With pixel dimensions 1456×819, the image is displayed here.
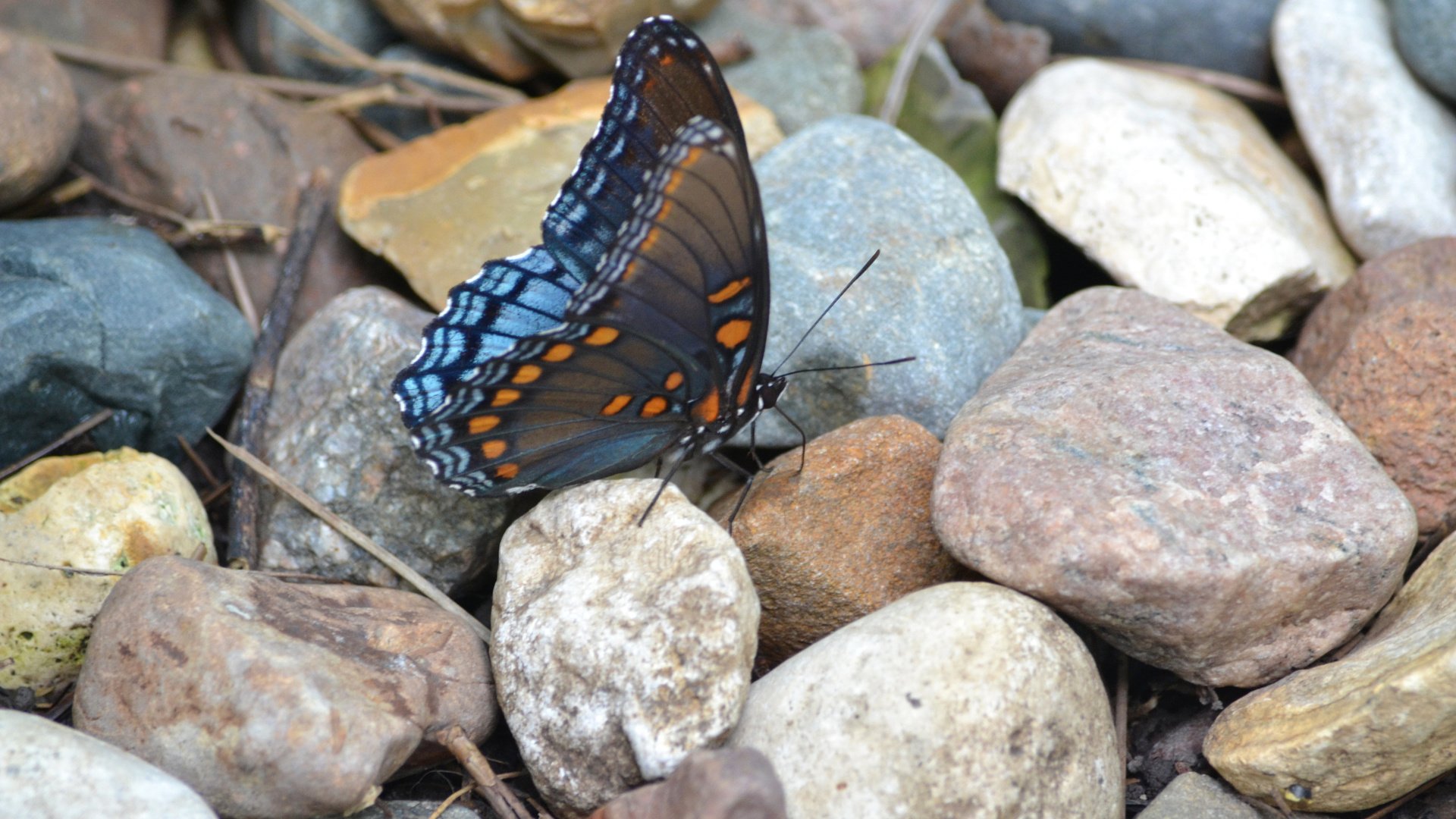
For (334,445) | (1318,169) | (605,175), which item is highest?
(605,175)

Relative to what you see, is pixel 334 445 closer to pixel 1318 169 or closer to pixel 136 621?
pixel 136 621

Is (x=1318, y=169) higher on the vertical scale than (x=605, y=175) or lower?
lower

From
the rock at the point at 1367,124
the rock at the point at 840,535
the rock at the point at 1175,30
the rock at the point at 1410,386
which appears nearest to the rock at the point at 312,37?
the rock at the point at 1175,30

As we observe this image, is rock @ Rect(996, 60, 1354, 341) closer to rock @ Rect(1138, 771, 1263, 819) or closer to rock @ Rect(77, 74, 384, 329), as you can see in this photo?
rock @ Rect(1138, 771, 1263, 819)

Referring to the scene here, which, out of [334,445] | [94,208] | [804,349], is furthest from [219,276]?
[804,349]

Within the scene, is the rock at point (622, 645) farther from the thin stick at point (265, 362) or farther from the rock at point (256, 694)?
the thin stick at point (265, 362)

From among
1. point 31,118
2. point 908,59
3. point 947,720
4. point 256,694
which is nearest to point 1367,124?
point 908,59
